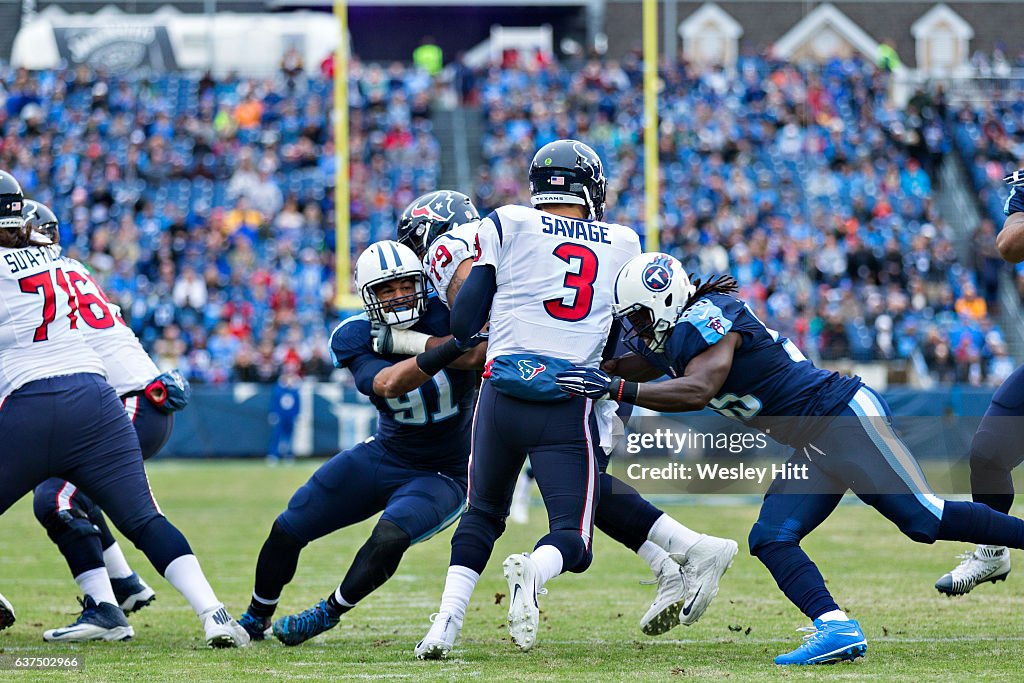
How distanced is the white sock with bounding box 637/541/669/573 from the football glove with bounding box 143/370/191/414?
2081 millimetres

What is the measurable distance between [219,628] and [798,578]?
2.10 m

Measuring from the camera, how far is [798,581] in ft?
16.7

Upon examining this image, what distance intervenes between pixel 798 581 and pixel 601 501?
36.1 inches

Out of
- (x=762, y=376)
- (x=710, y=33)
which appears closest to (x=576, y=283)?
(x=762, y=376)

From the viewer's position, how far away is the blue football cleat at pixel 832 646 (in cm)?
489

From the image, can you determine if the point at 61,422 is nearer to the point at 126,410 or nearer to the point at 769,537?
the point at 126,410

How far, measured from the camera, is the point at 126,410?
6.05 m

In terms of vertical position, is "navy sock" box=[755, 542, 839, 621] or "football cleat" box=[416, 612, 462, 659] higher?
"navy sock" box=[755, 542, 839, 621]

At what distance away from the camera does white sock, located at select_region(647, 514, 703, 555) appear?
5598mm

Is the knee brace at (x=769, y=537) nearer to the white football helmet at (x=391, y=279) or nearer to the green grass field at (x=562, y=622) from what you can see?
the green grass field at (x=562, y=622)

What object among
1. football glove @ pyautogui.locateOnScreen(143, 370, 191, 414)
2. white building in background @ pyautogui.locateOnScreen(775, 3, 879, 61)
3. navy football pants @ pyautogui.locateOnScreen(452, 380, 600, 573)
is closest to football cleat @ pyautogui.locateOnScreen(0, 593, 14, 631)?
football glove @ pyautogui.locateOnScreen(143, 370, 191, 414)

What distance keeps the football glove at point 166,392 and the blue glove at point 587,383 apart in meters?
2.04

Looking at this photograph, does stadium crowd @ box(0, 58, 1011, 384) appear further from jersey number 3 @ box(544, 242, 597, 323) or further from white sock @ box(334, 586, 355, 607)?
jersey number 3 @ box(544, 242, 597, 323)

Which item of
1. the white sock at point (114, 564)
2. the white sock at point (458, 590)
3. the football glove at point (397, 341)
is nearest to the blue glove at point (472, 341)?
the football glove at point (397, 341)
